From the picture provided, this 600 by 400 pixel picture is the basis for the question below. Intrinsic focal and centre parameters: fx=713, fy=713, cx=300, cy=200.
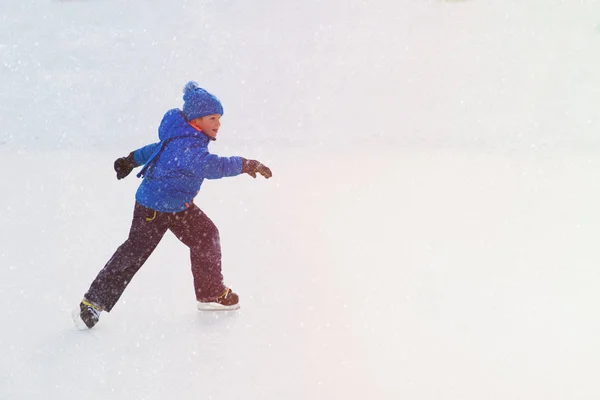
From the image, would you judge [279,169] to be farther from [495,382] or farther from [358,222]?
[495,382]

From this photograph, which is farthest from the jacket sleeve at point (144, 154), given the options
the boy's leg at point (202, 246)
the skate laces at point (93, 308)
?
the skate laces at point (93, 308)

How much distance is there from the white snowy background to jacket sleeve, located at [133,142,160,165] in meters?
0.83

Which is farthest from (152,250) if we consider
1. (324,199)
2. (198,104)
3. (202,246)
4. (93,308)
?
(324,199)

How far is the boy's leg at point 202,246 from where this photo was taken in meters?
3.76

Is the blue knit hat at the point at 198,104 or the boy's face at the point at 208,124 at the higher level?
the blue knit hat at the point at 198,104

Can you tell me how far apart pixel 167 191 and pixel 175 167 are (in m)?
0.14

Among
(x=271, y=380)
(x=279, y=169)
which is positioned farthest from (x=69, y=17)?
A: (x=271, y=380)

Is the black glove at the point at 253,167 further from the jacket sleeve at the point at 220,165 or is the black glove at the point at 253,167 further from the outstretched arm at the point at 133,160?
the outstretched arm at the point at 133,160

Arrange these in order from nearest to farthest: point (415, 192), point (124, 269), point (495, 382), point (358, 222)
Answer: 1. point (495, 382)
2. point (124, 269)
3. point (358, 222)
4. point (415, 192)

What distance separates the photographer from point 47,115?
10.5 metres

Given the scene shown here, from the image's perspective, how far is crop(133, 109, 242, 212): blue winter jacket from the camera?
3.49 metres

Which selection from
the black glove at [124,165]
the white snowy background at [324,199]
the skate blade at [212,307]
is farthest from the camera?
the skate blade at [212,307]

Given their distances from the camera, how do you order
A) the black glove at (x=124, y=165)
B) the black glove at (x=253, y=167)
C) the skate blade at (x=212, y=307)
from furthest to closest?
the skate blade at (x=212, y=307)
the black glove at (x=124, y=165)
the black glove at (x=253, y=167)

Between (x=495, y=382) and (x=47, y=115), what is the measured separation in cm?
898
